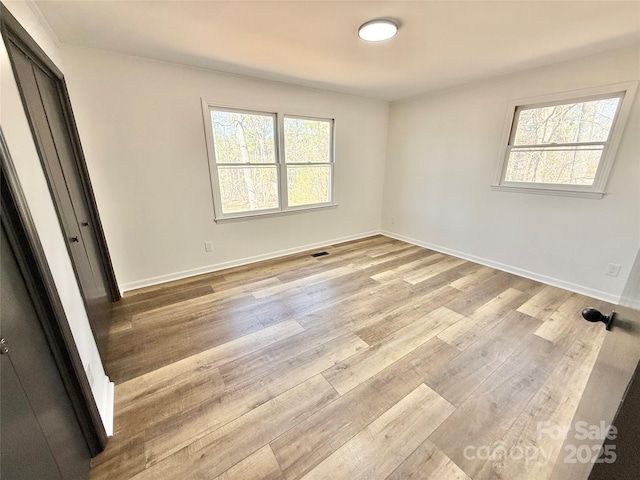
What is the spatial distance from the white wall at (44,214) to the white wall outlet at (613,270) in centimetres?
428

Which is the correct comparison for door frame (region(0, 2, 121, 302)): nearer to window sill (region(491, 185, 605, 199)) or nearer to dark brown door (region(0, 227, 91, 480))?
dark brown door (region(0, 227, 91, 480))

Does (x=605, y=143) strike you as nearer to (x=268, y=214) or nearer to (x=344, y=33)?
(x=344, y=33)

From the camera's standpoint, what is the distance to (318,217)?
415cm

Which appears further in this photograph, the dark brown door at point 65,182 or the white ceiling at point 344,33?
the white ceiling at point 344,33

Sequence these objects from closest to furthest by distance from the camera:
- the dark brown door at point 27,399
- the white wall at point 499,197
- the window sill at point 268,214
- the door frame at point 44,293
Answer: the dark brown door at point 27,399
the door frame at point 44,293
the white wall at point 499,197
the window sill at point 268,214

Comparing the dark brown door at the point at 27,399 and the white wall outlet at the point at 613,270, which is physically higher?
the dark brown door at the point at 27,399

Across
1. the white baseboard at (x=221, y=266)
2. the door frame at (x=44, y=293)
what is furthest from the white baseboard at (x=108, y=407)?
the white baseboard at (x=221, y=266)

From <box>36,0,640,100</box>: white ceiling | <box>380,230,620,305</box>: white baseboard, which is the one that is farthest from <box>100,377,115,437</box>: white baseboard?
<box>380,230,620,305</box>: white baseboard

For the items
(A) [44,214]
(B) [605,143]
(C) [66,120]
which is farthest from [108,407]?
(B) [605,143]

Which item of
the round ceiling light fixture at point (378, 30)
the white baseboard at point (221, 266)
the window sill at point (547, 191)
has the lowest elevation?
the white baseboard at point (221, 266)

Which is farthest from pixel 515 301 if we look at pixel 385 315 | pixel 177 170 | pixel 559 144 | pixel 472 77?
pixel 177 170

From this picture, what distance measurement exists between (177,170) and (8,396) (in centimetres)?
257

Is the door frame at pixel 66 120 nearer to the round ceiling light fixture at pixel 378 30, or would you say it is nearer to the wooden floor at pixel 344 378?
the wooden floor at pixel 344 378

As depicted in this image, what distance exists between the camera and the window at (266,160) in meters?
3.12
